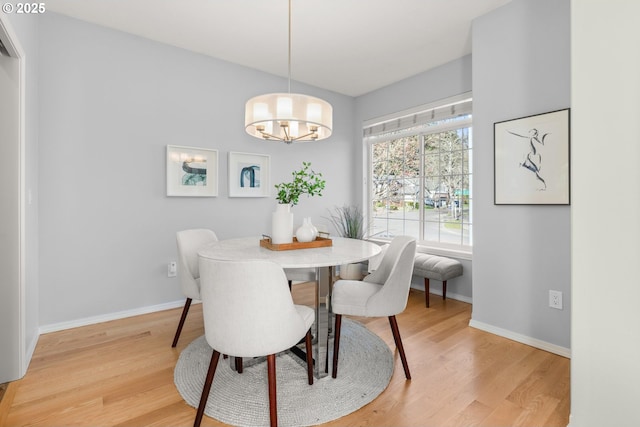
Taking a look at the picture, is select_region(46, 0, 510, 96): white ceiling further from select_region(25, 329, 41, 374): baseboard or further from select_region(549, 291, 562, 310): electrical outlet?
select_region(25, 329, 41, 374): baseboard

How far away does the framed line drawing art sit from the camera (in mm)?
2254

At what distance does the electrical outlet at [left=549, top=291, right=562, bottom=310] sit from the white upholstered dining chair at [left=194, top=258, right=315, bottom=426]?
1997mm

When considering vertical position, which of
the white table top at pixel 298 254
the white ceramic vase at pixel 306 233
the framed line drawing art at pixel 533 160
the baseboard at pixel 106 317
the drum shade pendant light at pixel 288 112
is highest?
the drum shade pendant light at pixel 288 112

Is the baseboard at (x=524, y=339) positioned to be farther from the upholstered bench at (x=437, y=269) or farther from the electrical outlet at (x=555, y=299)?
the upholstered bench at (x=437, y=269)

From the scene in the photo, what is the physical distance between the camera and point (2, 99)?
187 cm

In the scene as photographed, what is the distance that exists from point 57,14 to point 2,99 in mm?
1236

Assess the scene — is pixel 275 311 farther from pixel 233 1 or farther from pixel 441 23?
pixel 441 23

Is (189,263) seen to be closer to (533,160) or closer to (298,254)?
(298,254)

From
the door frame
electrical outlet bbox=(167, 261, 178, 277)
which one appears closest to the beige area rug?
the door frame

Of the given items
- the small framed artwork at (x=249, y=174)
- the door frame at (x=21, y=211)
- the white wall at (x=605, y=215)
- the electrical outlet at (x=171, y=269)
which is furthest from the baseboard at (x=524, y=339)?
the door frame at (x=21, y=211)

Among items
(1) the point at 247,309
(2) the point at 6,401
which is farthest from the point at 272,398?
(2) the point at 6,401

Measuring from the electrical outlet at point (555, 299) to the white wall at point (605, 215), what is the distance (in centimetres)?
97

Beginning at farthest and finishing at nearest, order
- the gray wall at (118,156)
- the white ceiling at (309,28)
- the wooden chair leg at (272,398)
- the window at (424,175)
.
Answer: the window at (424,175) < the gray wall at (118,156) < the white ceiling at (309,28) < the wooden chair leg at (272,398)

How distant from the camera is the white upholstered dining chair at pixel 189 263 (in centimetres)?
229
